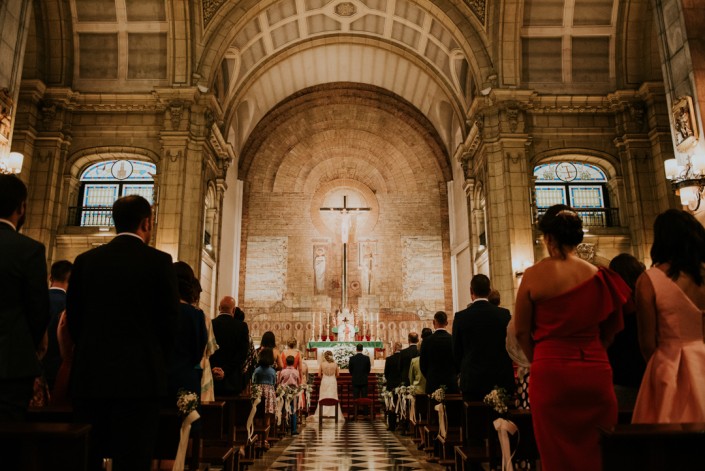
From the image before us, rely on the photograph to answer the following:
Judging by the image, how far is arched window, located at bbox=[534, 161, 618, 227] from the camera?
15.3 meters

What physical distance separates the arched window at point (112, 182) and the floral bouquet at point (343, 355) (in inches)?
265

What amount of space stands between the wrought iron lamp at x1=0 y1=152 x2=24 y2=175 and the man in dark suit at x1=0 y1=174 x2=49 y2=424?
7.03 meters

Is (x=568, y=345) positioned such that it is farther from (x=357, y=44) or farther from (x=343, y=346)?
(x=357, y=44)

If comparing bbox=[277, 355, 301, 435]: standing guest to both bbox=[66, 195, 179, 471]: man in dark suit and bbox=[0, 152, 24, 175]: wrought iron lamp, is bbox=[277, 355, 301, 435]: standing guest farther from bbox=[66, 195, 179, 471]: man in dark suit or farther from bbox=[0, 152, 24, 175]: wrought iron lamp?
bbox=[66, 195, 179, 471]: man in dark suit

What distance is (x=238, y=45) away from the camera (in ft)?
58.3

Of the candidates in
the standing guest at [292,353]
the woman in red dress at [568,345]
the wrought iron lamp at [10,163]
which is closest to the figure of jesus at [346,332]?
the standing guest at [292,353]

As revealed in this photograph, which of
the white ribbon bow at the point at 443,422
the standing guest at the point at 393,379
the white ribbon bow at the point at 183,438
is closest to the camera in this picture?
the white ribbon bow at the point at 183,438

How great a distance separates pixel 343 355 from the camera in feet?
53.9

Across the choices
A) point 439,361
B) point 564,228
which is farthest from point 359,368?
point 564,228

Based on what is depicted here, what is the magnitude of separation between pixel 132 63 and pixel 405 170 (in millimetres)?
11484

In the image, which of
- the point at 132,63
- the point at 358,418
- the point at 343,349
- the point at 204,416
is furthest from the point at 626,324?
the point at 132,63

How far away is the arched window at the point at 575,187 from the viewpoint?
15.3m

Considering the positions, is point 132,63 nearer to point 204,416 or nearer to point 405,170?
point 405,170

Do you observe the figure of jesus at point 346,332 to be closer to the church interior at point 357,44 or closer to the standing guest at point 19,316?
the church interior at point 357,44
